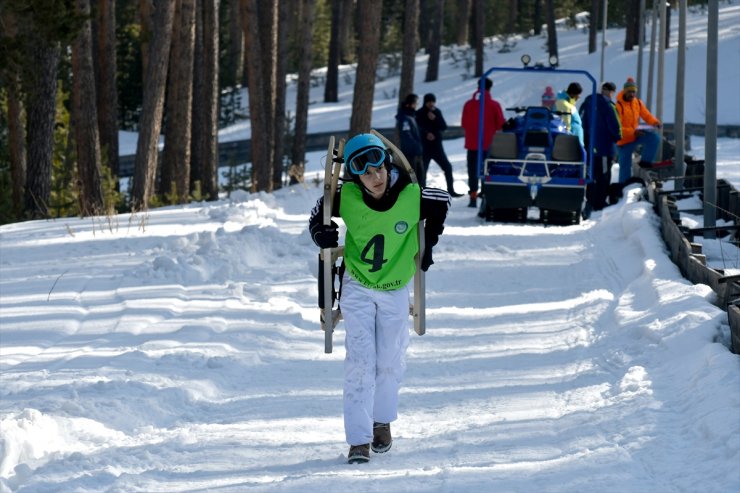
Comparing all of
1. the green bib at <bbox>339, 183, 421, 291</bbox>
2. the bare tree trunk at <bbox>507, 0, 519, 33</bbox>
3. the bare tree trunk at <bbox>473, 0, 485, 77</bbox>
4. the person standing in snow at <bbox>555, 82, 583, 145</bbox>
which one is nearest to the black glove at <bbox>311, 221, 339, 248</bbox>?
the green bib at <bbox>339, 183, 421, 291</bbox>

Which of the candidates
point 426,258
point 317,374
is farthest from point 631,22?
point 426,258

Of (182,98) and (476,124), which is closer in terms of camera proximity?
(476,124)

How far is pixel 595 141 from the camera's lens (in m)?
20.8

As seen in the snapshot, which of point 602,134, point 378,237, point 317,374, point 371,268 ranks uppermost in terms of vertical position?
point 378,237

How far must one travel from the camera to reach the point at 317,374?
1001 cm

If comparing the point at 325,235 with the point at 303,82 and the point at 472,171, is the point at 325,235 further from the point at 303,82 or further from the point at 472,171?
the point at 303,82

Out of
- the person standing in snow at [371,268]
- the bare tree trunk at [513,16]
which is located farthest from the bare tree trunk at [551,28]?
the person standing in snow at [371,268]

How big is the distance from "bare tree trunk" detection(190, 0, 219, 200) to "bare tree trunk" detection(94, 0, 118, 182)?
80.9 inches

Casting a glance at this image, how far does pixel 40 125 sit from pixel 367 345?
15154 millimetres

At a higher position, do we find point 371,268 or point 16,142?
point 371,268

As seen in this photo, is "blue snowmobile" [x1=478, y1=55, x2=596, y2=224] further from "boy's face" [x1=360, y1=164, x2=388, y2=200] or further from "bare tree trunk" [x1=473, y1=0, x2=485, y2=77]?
"bare tree trunk" [x1=473, y1=0, x2=485, y2=77]

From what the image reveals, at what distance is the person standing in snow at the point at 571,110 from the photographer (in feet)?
64.9

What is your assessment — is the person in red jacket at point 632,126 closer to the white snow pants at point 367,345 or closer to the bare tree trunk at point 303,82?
the white snow pants at point 367,345

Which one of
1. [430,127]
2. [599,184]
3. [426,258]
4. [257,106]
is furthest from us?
[257,106]
